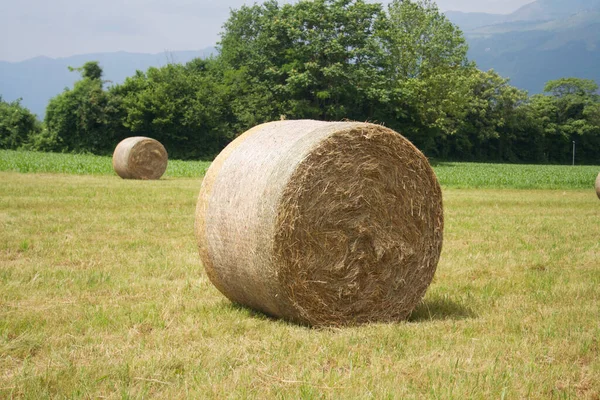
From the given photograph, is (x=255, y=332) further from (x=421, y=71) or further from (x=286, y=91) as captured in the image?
(x=421, y=71)

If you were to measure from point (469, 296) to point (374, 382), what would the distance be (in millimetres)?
2930

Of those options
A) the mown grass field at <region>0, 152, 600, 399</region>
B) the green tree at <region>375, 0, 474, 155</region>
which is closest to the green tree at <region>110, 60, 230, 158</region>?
the green tree at <region>375, 0, 474, 155</region>

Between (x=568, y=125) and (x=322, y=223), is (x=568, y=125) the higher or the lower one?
the higher one

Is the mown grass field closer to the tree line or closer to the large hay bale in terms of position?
the large hay bale

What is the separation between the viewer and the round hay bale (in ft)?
72.6

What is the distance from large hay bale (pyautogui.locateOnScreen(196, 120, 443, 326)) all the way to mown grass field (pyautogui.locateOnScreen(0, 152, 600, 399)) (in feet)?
0.91

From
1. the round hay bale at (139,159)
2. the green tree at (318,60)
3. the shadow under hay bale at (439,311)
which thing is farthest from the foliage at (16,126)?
the shadow under hay bale at (439,311)

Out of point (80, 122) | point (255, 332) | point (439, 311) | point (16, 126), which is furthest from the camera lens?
point (16, 126)

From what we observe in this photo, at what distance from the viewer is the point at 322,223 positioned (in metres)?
5.81

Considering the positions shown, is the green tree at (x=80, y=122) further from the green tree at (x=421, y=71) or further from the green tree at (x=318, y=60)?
the green tree at (x=421, y=71)

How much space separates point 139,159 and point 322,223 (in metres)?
17.4

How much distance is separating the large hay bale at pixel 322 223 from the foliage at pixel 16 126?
151ft

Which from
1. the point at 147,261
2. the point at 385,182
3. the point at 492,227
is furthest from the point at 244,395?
the point at 492,227

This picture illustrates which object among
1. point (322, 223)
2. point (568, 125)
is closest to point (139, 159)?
point (322, 223)
